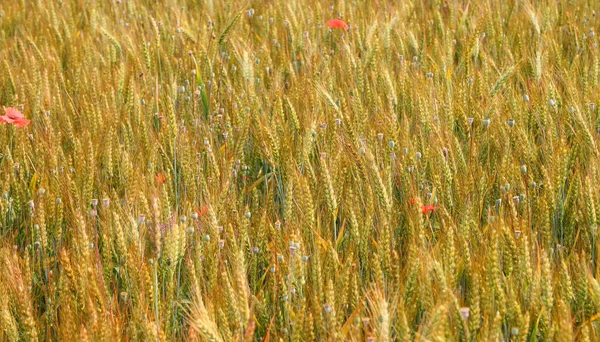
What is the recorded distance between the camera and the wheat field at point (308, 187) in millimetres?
1474

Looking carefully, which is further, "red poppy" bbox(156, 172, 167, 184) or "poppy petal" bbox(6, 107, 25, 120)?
"poppy petal" bbox(6, 107, 25, 120)

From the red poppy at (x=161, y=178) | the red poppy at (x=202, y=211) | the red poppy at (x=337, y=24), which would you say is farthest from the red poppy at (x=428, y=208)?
the red poppy at (x=337, y=24)

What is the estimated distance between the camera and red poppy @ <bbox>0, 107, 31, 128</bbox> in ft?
7.91

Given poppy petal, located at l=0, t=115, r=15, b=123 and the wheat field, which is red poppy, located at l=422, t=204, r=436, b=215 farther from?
poppy petal, located at l=0, t=115, r=15, b=123

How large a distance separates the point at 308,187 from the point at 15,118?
116 centimetres

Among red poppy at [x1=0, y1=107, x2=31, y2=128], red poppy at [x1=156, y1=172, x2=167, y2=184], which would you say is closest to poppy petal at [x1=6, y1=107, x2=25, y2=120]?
red poppy at [x1=0, y1=107, x2=31, y2=128]

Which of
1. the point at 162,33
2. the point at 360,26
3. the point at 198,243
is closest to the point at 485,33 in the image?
the point at 360,26

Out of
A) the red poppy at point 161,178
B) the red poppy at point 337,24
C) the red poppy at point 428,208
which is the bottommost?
the red poppy at point 161,178

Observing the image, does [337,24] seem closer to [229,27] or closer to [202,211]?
[229,27]

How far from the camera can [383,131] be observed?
233 centimetres

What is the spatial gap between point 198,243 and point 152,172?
1.40ft

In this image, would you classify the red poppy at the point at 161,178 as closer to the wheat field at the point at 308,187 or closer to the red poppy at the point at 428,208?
the wheat field at the point at 308,187

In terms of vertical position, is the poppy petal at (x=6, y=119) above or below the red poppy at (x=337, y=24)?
below

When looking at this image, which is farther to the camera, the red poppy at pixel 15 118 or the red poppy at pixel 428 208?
the red poppy at pixel 15 118
